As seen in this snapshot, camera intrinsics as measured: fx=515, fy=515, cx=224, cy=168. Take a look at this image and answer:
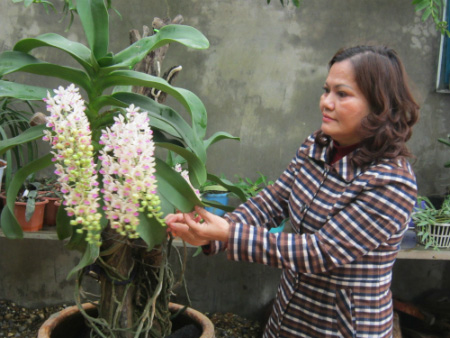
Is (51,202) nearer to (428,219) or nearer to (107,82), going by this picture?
(107,82)

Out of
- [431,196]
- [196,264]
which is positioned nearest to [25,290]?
[196,264]

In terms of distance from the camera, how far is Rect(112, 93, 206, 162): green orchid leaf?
1.46m

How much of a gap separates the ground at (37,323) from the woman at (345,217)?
1.58m

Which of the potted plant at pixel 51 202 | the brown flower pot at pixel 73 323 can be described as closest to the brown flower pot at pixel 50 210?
the potted plant at pixel 51 202

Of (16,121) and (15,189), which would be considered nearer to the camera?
(15,189)

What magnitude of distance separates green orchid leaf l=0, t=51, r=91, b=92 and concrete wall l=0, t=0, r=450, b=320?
1504 mm

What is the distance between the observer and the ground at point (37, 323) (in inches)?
114

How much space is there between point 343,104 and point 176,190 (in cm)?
51

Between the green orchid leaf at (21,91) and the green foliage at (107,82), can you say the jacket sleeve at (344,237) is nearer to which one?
the green foliage at (107,82)

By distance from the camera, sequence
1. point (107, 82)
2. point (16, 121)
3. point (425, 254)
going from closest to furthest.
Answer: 1. point (107, 82)
2. point (16, 121)
3. point (425, 254)

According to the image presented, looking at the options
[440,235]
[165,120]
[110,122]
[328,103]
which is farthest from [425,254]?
[110,122]

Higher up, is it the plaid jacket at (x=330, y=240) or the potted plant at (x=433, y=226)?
the plaid jacket at (x=330, y=240)

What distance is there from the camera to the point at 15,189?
4.69 feet

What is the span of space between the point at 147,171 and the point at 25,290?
227 cm
